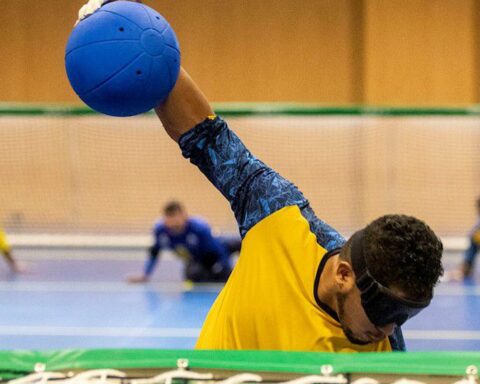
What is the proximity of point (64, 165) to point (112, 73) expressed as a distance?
40.5ft

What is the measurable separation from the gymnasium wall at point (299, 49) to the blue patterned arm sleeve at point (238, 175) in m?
13.2

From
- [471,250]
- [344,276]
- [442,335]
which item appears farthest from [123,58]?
[471,250]

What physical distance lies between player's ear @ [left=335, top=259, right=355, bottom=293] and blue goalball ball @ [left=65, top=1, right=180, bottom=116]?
946 millimetres

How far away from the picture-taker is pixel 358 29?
15906 millimetres

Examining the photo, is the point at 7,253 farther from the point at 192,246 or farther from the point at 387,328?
the point at 387,328

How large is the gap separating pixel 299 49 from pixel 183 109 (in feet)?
44.3

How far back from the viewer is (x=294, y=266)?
256cm

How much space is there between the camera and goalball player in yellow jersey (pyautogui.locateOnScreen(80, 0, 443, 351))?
215 cm

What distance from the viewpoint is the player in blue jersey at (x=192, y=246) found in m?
10.7

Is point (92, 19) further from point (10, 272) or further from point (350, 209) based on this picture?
point (350, 209)

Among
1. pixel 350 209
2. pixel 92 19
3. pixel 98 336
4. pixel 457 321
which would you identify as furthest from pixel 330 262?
pixel 350 209

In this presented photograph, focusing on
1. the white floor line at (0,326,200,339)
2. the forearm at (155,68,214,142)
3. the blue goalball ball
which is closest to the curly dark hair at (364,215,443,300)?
the forearm at (155,68,214,142)

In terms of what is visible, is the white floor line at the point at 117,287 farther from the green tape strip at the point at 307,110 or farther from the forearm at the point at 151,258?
the green tape strip at the point at 307,110

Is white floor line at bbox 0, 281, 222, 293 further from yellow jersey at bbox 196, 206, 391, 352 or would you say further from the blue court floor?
yellow jersey at bbox 196, 206, 391, 352
